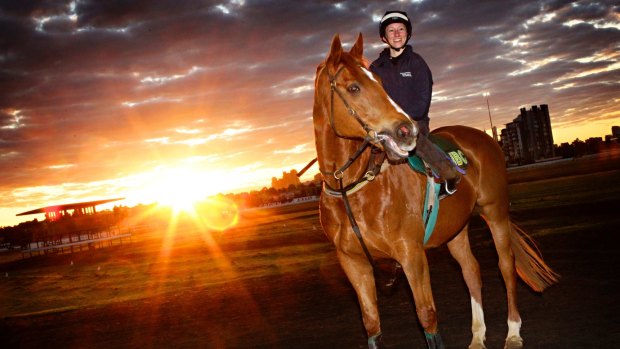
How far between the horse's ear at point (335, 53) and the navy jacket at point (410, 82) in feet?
3.62

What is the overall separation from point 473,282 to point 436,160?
1998mm

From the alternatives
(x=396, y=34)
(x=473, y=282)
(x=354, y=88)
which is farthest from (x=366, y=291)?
(x=396, y=34)

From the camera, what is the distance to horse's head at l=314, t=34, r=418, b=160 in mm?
3576

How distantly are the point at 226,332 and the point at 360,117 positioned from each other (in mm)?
4679

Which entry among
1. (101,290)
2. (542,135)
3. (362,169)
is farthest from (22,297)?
(542,135)

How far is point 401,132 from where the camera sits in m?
3.53

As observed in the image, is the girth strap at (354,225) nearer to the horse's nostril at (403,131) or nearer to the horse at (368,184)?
the horse at (368,184)

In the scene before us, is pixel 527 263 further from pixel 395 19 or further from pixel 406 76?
pixel 395 19

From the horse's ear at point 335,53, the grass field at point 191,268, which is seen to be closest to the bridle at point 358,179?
the horse's ear at point 335,53

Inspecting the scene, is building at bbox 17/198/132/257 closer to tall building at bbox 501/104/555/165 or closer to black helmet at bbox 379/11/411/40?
black helmet at bbox 379/11/411/40

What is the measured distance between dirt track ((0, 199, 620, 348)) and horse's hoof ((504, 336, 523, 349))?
16 cm

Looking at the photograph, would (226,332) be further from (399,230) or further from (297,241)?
(297,241)

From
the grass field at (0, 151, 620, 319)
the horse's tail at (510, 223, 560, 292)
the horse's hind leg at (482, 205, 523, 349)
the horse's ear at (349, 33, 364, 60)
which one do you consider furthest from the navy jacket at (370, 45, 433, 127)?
the grass field at (0, 151, 620, 319)

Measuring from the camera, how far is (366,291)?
4.28 meters
